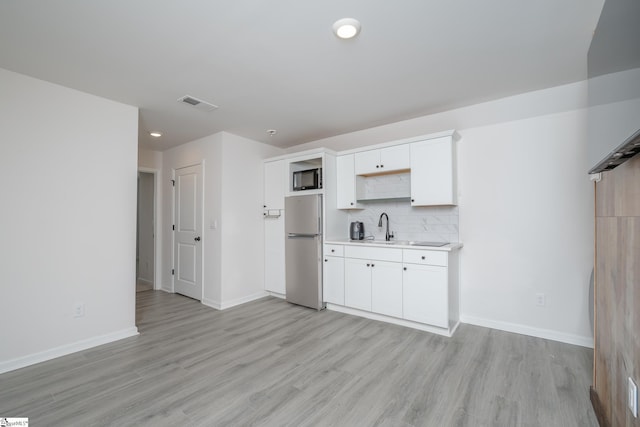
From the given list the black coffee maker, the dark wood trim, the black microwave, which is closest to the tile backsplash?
the black coffee maker

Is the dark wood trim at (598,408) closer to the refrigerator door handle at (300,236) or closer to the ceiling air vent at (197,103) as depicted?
the refrigerator door handle at (300,236)

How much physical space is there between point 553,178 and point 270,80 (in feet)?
9.48

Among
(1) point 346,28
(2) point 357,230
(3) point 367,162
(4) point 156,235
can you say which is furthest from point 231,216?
(1) point 346,28

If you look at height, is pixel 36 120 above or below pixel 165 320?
above

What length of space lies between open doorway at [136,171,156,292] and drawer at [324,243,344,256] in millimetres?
3296

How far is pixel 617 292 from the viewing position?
140 centimetres

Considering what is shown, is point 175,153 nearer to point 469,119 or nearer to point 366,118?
point 366,118

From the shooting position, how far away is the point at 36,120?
241cm

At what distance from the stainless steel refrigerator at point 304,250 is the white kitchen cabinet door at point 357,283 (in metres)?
0.40

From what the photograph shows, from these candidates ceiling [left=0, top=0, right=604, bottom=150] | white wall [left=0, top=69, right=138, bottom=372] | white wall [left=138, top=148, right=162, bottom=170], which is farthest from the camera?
white wall [left=138, top=148, right=162, bottom=170]

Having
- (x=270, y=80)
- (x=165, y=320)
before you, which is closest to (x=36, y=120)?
(x=270, y=80)

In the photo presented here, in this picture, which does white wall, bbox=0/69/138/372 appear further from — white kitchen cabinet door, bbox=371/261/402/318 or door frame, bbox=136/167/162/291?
white kitchen cabinet door, bbox=371/261/402/318

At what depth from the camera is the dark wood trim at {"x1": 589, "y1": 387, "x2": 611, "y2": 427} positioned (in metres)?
1.52

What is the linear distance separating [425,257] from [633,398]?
176cm
